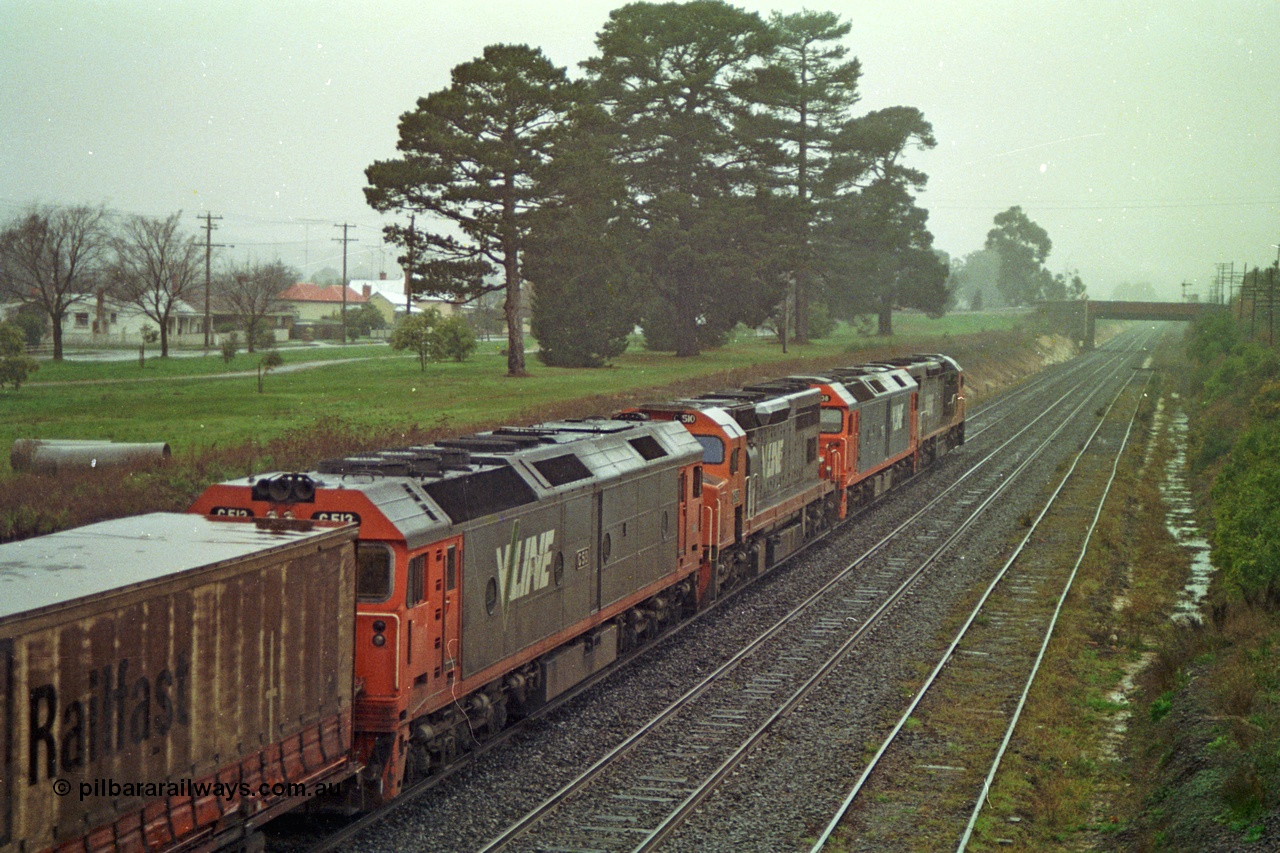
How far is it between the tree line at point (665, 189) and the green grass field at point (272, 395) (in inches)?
154

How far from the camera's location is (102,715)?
322 inches

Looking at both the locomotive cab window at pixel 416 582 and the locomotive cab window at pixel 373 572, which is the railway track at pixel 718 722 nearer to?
the locomotive cab window at pixel 416 582

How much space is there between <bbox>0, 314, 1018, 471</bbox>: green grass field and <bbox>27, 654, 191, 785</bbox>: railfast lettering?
18957 millimetres

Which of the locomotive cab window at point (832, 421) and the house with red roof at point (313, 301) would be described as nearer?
the locomotive cab window at point (832, 421)

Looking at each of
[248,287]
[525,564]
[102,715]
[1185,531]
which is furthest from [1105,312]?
[102,715]

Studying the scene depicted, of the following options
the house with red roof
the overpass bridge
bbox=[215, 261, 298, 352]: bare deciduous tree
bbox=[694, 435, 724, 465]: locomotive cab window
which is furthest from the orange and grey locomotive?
the overpass bridge

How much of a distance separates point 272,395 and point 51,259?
810 cm

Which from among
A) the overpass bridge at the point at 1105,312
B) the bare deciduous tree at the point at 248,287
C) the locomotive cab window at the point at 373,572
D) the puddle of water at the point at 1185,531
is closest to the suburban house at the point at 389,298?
the bare deciduous tree at the point at 248,287

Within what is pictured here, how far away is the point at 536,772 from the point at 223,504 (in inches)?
196

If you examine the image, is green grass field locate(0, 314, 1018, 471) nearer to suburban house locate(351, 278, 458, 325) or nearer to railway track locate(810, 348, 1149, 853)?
railway track locate(810, 348, 1149, 853)

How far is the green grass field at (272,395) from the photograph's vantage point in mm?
30203

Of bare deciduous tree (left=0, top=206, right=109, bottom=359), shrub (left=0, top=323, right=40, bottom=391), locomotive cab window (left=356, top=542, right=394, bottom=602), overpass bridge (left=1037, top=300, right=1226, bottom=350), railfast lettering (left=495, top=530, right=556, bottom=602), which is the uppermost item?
overpass bridge (left=1037, top=300, right=1226, bottom=350)

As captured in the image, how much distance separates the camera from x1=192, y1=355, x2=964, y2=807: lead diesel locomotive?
11.9 metres

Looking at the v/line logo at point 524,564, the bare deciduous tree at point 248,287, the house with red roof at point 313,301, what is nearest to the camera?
the v/line logo at point 524,564
